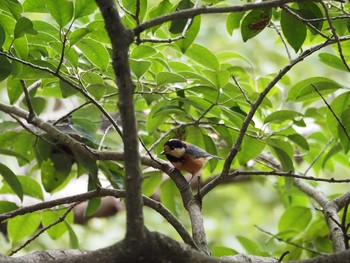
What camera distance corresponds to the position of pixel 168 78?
1.94 m

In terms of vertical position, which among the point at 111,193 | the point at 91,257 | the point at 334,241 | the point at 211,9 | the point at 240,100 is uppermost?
the point at 240,100

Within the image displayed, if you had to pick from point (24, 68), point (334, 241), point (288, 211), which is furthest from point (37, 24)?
point (288, 211)

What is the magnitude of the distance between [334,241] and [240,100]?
1.72 ft

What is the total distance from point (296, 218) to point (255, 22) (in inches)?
43.4

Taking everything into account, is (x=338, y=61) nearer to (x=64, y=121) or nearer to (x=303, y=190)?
(x=303, y=190)

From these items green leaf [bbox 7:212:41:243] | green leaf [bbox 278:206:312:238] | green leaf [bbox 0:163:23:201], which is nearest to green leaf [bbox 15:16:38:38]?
green leaf [bbox 0:163:23:201]

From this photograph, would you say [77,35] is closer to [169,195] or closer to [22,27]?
[22,27]

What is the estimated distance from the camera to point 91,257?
4.42ft

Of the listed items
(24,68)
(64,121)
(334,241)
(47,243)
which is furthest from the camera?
(47,243)

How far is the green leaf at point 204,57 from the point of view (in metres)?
2.09

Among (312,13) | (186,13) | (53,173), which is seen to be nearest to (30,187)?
(53,173)

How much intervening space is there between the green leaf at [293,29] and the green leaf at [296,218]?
103 cm

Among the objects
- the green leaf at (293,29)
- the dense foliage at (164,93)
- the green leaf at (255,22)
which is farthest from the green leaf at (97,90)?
the green leaf at (293,29)

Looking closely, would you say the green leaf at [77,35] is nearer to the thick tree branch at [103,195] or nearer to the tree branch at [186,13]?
the thick tree branch at [103,195]
